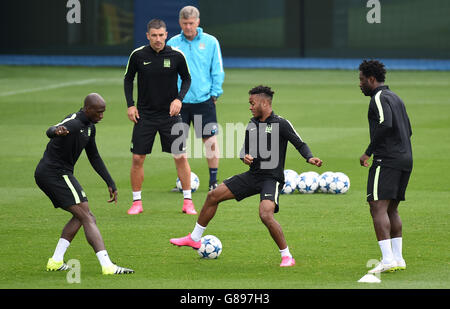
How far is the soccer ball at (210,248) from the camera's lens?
986cm

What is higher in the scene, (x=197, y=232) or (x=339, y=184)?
(x=197, y=232)

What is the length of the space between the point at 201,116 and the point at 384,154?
513cm

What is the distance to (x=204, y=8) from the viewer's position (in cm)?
3912

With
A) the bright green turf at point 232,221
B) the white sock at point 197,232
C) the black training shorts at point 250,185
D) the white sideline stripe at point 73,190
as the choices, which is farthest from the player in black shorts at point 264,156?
the white sideline stripe at point 73,190

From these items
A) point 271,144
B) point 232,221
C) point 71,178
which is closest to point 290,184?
point 232,221

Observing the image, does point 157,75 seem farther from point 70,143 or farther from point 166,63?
point 70,143

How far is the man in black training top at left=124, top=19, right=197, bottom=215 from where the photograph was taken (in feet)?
40.8

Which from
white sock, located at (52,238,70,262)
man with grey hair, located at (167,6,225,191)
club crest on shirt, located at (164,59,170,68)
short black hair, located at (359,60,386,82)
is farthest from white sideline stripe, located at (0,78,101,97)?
short black hair, located at (359,60,386,82)

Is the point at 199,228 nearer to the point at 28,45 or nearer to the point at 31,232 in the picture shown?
the point at 31,232

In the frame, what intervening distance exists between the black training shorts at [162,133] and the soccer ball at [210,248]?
110 inches

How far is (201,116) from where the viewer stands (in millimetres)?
13883

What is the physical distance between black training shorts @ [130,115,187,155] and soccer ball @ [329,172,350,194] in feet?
8.40

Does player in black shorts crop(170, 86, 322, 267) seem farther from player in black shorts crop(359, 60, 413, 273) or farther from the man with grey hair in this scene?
the man with grey hair
